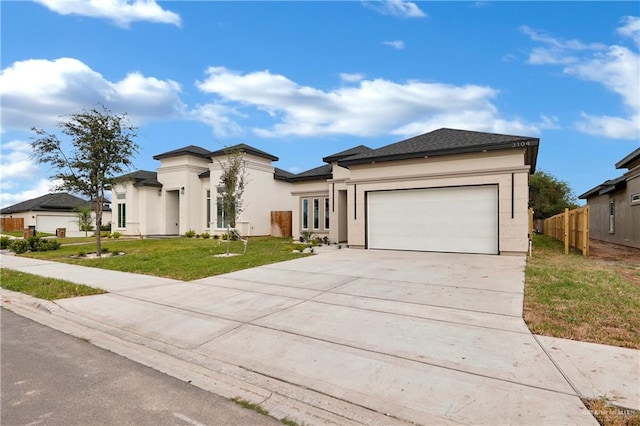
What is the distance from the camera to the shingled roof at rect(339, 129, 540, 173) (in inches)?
529

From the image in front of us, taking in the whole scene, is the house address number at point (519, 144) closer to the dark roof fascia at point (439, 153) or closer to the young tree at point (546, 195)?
the dark roof fascia at point (439, 153)

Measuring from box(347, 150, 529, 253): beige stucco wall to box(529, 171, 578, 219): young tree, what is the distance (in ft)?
123

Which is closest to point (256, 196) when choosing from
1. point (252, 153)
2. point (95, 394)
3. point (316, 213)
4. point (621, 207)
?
point (252, 153)

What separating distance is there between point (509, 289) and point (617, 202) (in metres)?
19.2

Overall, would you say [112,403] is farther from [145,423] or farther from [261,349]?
[261,349]

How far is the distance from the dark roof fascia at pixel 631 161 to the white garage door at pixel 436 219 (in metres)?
8.75

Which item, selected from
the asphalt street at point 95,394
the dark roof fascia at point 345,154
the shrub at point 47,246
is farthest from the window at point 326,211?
the asphalt street at point 95,394

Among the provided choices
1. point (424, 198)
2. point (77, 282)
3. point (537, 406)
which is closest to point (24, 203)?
point (77, 282)

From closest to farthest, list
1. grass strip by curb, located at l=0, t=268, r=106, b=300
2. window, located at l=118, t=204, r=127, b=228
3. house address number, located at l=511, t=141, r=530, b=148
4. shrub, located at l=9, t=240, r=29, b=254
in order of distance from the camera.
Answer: grass strip by curb, located at l=0, t=268, r=106, b=300, house address number, located at l=511, t=141, r=530, b=148, shrub, located at l=9, t=240, r=29, b=254, window, located at l=118, t=204, r=127, b=228

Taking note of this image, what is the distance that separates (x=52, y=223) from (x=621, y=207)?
2058 inches

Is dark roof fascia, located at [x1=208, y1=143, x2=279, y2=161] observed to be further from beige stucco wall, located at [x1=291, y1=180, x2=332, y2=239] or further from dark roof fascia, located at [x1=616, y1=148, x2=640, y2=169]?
dark roof fascia, located at [x1=616, y1=148, x2=640, y2=169]

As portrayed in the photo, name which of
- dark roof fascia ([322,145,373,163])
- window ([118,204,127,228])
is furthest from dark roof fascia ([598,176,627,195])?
window ([118,204,127,228])

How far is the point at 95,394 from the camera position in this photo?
11.7 feet

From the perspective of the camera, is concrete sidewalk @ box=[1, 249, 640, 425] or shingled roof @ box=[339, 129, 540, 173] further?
shingled roof @ box=[339, 129, 540, 173]
